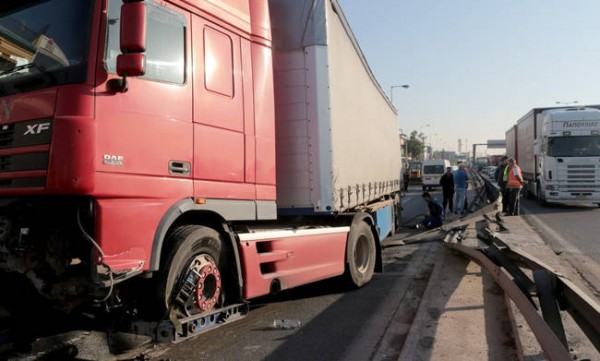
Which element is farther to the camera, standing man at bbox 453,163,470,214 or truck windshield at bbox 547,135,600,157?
truck windshield at bbox 547,135,600,157

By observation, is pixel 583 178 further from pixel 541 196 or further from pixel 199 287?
pixel 199 287

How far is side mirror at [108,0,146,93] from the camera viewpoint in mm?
3461

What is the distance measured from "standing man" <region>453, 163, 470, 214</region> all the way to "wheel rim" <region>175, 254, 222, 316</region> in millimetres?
14816

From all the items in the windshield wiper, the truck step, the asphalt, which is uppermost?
the windshield wiper

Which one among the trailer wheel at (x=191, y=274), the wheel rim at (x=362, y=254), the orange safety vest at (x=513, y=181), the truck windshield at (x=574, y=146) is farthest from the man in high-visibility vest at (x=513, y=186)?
the trailer wheel at (x=191, y=274)

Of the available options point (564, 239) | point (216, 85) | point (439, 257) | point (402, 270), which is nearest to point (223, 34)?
point (216, 85)

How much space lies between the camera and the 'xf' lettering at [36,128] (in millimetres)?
3402

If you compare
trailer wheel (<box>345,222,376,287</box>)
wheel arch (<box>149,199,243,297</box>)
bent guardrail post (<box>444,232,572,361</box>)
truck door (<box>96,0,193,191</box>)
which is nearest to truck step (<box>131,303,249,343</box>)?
wheel arch (<box>149,199,243,297</box>)

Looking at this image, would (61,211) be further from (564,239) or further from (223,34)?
(564,239)

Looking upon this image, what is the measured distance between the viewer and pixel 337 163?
6508 millimetres

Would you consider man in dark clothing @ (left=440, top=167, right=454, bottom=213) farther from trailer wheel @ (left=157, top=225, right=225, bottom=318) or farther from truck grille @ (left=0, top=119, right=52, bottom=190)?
truck grille @ (left=0, top=119, right=52, bottom=190)

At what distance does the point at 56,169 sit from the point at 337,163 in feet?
12.5

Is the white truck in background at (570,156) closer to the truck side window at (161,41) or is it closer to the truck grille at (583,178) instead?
the truck grille at (583,178)

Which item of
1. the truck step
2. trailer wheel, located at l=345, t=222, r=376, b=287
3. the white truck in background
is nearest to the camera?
the truck step
